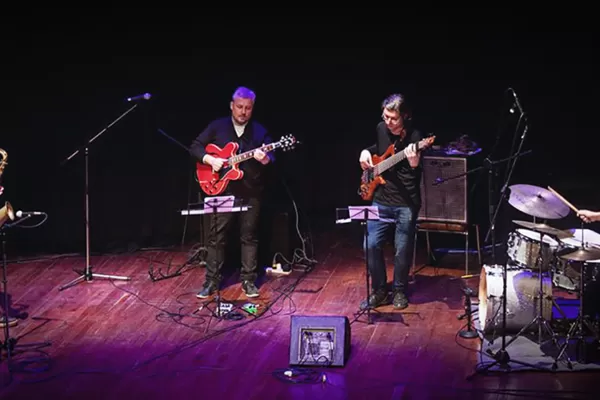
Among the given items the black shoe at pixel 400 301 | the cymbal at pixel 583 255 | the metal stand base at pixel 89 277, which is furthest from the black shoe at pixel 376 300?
the metal stand base at pixel 89 277

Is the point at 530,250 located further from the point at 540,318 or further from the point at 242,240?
the point at 242,240

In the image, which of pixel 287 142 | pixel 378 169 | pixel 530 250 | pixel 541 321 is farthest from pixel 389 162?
pixel 541 321

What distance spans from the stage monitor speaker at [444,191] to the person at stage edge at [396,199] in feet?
4.23

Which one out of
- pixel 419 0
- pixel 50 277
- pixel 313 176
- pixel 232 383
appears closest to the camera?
pixel 232 383

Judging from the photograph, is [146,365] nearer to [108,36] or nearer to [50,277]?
[50,277]

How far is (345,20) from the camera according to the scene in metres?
10.2

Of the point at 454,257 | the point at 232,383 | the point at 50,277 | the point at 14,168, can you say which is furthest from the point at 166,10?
the point at 232,383

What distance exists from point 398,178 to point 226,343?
197cm

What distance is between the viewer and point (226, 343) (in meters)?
7.38

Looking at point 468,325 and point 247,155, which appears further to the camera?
point 247,155

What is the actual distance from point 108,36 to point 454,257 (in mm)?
4360

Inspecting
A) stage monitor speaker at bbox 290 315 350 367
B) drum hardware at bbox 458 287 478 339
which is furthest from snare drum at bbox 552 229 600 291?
stage monitor speaker at bbox 290 315 350 367

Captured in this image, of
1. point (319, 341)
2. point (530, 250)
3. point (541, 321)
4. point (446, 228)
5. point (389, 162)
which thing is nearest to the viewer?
point (319, 341)

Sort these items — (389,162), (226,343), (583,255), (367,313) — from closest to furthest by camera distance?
(583,255), (226,343), (389,162), (367,313)
